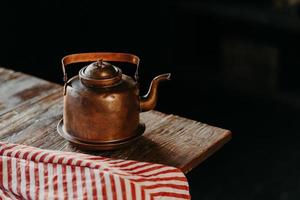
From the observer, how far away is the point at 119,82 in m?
1.61

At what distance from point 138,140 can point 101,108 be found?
167mm

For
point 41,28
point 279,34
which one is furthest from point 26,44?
point 279,34

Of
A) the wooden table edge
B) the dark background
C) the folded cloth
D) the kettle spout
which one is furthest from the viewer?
the dark background

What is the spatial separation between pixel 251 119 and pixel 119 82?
2178 mm

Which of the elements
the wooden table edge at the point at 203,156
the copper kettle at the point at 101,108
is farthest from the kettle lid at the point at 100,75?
the wooden table edge at the point at 203,156

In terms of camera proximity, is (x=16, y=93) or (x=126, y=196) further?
(x=16, y=93)

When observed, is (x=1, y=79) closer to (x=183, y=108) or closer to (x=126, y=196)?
(x=126, y=196)

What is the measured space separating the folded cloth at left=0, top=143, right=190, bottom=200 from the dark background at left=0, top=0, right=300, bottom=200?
1.50m

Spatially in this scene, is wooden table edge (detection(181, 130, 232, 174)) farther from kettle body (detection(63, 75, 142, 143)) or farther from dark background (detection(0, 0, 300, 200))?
dark background (detection(0, 0, 300, 200))

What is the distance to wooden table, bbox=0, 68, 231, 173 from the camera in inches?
63.2

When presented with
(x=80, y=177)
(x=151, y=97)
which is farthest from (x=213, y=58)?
(x=80, y=177)

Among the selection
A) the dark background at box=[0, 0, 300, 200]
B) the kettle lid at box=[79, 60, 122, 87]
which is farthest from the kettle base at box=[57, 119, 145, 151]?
the dark background at box=[0, 0, 300, 200]

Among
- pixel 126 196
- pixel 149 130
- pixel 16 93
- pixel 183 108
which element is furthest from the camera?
pixel 183 108

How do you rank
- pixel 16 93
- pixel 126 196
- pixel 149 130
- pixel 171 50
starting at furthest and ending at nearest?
pixel 171 50 < pixel 16 93 < pixel 149 130 < pixel 126 196
